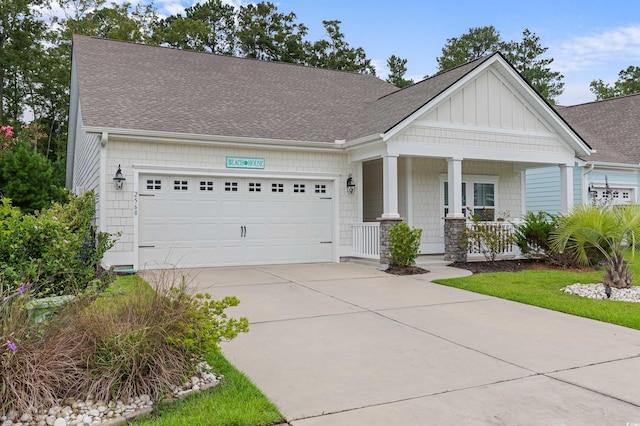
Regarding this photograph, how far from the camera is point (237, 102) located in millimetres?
13977

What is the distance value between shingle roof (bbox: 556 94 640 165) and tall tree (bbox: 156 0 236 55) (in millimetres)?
23364

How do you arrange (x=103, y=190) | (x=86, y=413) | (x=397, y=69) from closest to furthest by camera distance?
1. (x=86, y=413)
2. (x=103, y=190)
3. (x=397, y=69)

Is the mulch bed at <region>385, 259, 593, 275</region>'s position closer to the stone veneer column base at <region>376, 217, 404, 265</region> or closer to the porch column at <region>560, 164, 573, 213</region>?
the stone veneer column base at <region>376, 217, 404, 265</region>

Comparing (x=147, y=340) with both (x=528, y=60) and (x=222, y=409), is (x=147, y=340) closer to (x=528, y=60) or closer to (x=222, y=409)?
(x=222, y=409)

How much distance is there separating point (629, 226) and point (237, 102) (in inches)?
397

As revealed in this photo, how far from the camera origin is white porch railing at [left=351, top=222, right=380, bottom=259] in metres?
12.4

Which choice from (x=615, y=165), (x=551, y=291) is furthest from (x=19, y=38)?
(x=551, y=291)

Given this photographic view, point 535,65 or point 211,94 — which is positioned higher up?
point 535,65

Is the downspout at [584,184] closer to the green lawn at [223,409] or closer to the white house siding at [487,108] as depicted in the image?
the white house siding at [487,108]

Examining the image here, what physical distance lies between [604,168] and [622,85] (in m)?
30.2

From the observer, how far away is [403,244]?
433 inches

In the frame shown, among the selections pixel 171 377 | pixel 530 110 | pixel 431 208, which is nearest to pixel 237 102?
pixel 431 208

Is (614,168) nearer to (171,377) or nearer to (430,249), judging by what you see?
(430,249)

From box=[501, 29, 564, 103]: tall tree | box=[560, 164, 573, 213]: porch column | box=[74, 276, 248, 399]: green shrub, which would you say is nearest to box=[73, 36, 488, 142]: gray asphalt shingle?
box=[560, 164, 573, 213]: porch column
